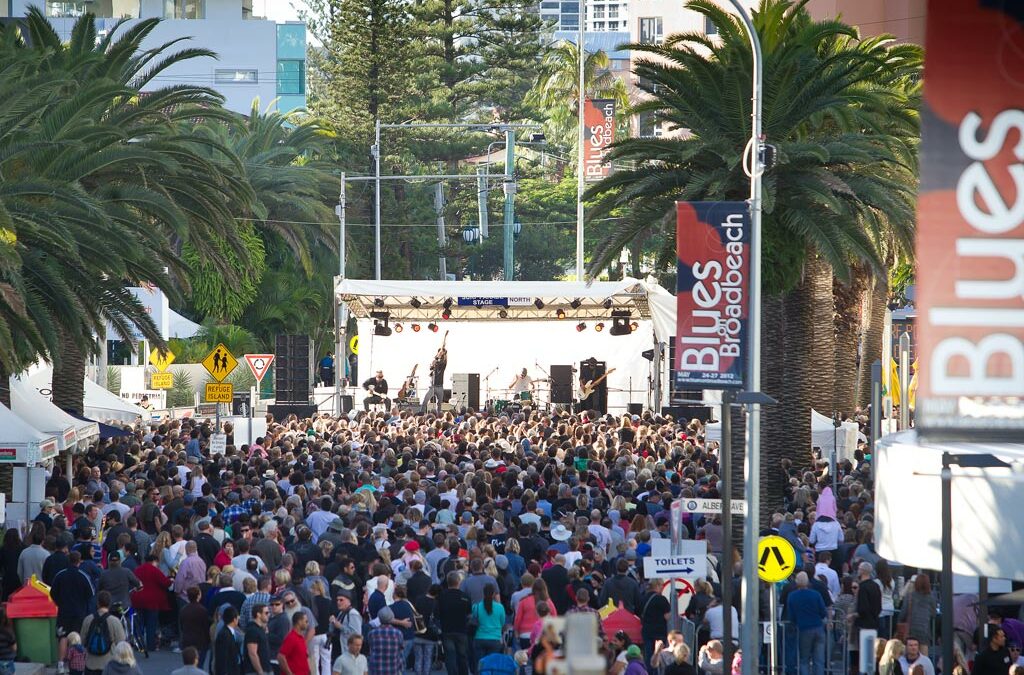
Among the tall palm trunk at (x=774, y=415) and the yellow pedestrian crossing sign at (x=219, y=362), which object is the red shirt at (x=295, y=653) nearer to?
the tall palm trunk at (x=774, y=415)

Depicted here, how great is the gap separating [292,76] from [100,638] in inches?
3201

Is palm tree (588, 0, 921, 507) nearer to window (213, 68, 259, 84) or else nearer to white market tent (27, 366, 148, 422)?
white market tent (27, 366, 148, 422)

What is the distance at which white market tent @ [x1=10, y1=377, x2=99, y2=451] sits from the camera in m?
24.9

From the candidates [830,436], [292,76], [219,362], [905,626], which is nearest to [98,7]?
[292,76]

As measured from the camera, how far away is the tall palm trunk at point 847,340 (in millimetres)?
37031

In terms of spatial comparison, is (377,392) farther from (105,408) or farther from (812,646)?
(812,646)

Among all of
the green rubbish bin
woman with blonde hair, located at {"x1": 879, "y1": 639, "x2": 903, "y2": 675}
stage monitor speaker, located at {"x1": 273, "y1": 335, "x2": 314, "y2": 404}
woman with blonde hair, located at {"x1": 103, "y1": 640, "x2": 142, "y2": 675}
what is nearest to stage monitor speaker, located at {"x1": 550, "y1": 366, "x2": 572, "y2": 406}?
stage monitor speaker, located at {"x1": 273, "y1": 335, "x2": 314, "y2": 404}

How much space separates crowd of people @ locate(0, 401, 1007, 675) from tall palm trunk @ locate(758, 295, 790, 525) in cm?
117

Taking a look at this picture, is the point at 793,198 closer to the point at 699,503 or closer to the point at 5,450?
the point at 699,503

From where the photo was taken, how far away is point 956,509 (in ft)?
34.9

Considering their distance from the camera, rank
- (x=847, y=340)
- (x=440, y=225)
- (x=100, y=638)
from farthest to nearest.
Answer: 1. (x=440, y=225)
2. (x=847, y=340)
3. (x=100, y=638)

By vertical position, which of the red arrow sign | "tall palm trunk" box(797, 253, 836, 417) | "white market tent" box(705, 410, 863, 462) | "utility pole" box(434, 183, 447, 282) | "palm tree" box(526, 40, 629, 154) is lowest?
"white market tent" box(705, 410, 863, 462)

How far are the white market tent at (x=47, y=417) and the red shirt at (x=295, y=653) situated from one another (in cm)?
1060

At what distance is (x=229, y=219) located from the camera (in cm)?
2897
